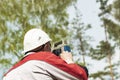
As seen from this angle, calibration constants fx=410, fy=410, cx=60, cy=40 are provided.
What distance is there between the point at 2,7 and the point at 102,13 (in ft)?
67.1

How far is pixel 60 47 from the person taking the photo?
11.3ft

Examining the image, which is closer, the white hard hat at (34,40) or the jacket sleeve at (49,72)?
the jacket sleeve at (49,72)

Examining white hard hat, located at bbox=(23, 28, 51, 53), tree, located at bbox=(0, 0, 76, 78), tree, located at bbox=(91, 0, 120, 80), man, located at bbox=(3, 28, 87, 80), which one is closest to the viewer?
man, located at bbox=(3, 28, 87, 80)

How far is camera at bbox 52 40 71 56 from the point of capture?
11.2 ft

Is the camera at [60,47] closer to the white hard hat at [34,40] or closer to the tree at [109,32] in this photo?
the white hard hat at [34,40]

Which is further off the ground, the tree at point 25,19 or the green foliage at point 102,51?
the tree at point 25,19

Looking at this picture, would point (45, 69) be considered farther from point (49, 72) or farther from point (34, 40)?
point (34, 40)

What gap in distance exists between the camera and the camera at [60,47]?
3412 mm

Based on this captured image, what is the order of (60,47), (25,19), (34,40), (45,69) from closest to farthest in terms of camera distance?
(45,69)
(34,40)
(60,47)
(25,19)

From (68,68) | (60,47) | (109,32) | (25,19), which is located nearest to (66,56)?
(60,47)

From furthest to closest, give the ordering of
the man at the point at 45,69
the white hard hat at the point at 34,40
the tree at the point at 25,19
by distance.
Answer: the tree at the point at 25,19 → the white hard hat at the point at 34,40 → the man at the point at 45,69

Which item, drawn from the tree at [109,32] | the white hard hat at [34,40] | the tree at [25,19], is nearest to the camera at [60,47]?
the white hard hat at [34,40]

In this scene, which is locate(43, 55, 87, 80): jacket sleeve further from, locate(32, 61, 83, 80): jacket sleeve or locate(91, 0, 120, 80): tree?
locate(91, 0, 120, 80): tree

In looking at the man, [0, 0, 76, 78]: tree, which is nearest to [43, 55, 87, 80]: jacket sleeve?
the man
